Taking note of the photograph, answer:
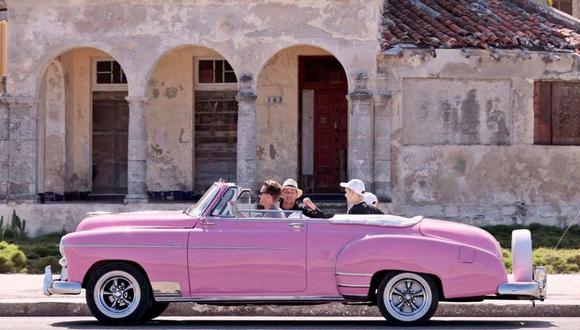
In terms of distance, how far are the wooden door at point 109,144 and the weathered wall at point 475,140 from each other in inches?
221

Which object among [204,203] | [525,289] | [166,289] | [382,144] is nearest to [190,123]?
[382,144]

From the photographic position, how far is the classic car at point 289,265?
40.3 ft

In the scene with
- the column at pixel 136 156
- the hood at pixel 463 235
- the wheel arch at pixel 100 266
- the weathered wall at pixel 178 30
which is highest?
the weathered wall at pixel 178 30

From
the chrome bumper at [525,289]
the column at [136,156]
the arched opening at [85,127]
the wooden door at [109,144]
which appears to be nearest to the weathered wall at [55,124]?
the arched opening at [85,127]

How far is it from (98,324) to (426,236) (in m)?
3.40

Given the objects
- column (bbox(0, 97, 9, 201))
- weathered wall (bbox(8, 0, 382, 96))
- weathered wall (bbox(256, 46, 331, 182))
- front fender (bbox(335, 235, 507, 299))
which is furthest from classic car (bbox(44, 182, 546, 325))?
weathered wall (bbox(256, 46, 331, 182))

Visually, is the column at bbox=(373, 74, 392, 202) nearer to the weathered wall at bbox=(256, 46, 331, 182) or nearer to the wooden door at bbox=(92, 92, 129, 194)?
the weathered wall at bbox=(256, 46, 331, 182)

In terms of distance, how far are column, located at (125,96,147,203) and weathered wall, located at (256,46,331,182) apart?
2581 mm

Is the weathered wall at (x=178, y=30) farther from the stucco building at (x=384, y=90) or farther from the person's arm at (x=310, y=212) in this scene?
the person's arm at (x=310, y=212)

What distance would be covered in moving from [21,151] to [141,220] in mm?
10054

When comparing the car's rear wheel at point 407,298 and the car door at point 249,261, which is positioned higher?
the car door at point 249,261

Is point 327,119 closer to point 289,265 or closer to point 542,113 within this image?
point 542,113

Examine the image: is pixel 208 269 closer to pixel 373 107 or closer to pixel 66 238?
pixel 66 238

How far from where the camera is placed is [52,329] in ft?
40.8
